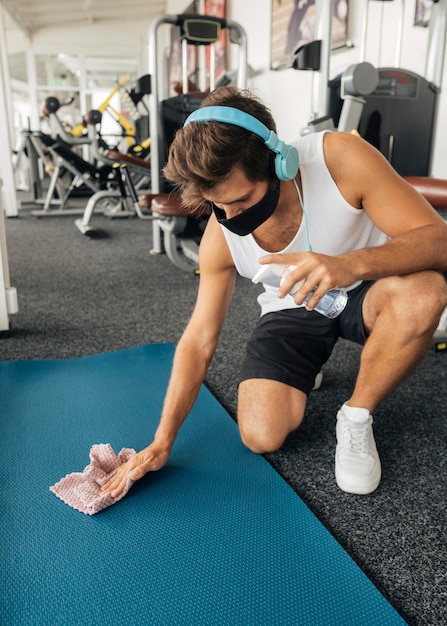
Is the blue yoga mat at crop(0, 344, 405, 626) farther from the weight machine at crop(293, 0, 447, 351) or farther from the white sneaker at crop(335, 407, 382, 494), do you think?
the weight machine at crop(293, 0, 447, 351)

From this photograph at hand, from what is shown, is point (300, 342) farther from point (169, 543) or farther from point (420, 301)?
point (169, 543)

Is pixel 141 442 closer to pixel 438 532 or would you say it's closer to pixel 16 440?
pixel 16 440

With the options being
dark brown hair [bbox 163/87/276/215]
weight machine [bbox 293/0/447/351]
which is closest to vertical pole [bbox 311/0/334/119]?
weight machine [bbox 293/0/447/351]

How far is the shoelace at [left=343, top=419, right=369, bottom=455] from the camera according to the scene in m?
1.27

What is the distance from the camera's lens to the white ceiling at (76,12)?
31.1 feet

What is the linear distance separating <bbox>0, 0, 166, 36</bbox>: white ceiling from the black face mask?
9.73 m

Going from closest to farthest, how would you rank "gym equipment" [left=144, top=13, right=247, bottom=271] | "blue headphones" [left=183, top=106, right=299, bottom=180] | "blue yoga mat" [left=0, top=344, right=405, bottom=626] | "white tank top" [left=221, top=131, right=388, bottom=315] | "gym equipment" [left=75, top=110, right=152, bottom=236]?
"blue yoga mat" [left=0, top=344, right=405, bottom=626], "blue headphones" [left=183, top=106, right=299, bottom=180], "white tank top" [left=221, top=131, right=388, bottom=315], "gym equipment" [left=144, top=13, right=247, bottom=271], "gym equipment" [left=75, top=110, right=152, bottom=236]

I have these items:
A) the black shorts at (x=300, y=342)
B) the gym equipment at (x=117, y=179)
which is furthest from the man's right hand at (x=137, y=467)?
the gym equipment at (x=117, y=179)

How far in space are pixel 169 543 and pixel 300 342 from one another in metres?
0.66

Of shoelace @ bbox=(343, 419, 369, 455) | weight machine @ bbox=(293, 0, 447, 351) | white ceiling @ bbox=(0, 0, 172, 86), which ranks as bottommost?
shoelace @ bbox=(343, 419, 369, 455)

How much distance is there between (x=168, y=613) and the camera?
89 centimetres

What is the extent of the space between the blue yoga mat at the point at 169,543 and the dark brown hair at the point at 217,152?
67cm

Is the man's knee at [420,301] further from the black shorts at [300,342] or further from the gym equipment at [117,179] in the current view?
the gym equipment at [117,179]

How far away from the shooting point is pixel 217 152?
3.41 feet
